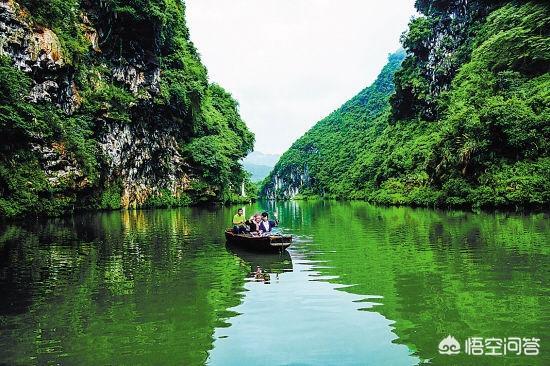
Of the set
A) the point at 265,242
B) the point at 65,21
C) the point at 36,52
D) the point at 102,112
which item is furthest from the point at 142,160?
the point at 265,242

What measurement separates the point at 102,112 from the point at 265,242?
31552 mm

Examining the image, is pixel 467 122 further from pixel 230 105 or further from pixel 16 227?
pixel 230 105

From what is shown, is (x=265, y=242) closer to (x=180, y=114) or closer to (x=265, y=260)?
(x=265, y=260)

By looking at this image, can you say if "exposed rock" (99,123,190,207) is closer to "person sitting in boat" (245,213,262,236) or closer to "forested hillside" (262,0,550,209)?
"forested hillside" (262,0,550,209)

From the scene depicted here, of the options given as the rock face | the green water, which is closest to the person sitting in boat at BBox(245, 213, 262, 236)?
the green water

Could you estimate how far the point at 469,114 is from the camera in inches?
1545

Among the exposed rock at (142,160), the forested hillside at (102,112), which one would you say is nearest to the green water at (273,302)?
the forested hillside at (102,112)

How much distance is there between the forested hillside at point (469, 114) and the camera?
110 feet

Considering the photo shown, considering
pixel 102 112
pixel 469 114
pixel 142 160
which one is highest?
pixel 102 112

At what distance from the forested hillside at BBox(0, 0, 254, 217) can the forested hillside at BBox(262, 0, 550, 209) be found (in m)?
23.8

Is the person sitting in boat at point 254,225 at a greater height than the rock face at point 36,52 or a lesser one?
lesser

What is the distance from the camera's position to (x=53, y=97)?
35.9 meters

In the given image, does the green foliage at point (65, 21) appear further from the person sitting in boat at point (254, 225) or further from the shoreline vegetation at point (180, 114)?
the person sitting in boat at point (254, 225)

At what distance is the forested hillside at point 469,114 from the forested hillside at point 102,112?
23767 mm
